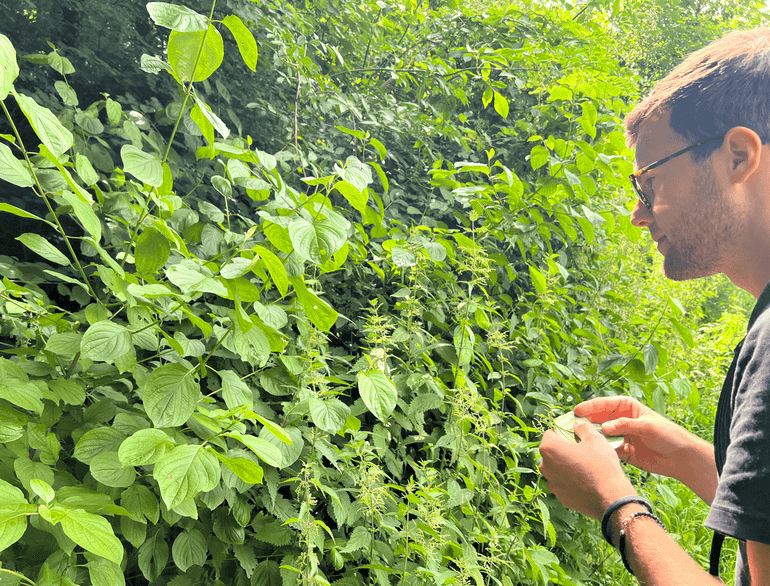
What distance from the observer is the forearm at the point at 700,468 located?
1446 millimetres

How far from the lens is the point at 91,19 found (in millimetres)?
2818

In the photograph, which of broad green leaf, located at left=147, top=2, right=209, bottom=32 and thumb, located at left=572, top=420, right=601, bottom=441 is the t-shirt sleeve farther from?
broad green leaf, located at left=147, top=2, right=209, bottom=32

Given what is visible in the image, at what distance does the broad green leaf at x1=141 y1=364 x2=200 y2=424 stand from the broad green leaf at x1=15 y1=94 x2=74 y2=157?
0.46 metres

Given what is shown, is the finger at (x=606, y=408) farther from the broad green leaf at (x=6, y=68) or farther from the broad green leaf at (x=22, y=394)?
the broad green leaf at (x=6, y=68)

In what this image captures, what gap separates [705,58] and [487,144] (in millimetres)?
1742

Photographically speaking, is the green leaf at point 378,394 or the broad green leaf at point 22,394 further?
the green leaf at point 378,394

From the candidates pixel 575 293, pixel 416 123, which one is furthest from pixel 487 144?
pixel 575 293

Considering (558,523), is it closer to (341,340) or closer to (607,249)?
(341,340)

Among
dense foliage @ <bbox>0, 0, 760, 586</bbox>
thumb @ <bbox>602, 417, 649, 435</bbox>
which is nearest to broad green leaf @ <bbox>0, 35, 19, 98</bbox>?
dense foliage @ <bbox>0, 0, 760, 586</bbox>

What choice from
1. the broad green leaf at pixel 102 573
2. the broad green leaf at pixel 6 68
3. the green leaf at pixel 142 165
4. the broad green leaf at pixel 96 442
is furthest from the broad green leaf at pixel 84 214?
the broad green leaf at pixel 102 573

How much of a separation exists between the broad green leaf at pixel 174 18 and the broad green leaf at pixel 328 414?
881 millimetres

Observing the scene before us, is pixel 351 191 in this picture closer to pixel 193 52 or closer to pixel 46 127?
pixel 193 52

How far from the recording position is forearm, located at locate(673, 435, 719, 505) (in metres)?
1.45

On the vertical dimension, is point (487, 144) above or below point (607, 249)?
above
